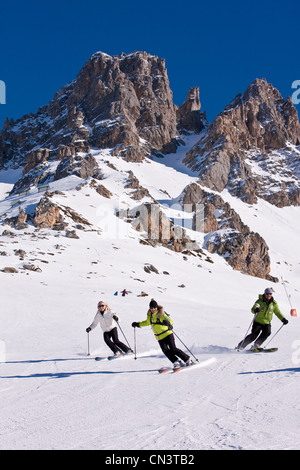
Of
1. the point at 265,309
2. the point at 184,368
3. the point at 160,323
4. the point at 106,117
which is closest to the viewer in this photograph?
Answer: the point at 184,368

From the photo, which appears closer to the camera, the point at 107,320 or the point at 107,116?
the point at 107,320

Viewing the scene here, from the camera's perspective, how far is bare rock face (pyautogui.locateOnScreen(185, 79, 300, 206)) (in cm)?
11912

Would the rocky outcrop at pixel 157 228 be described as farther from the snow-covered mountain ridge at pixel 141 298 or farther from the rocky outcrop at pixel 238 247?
the rocky outcrop at pixel 238 247

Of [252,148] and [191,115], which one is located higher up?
[191,115]

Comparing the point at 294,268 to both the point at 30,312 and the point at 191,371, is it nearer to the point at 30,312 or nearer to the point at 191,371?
the point at 30,312

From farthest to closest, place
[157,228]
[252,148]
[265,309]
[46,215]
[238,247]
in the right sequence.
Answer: [252,148], [238,247], [157,228], [46,215], [265,309]

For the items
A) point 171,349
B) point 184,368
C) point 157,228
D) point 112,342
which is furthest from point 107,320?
point 157,228

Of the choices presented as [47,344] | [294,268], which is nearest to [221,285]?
[47,344]

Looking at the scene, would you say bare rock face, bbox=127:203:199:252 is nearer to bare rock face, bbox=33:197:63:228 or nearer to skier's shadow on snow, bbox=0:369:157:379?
bare rock face, bbox=33:197:63:228

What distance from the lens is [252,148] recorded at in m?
143

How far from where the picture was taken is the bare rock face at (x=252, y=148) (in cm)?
11912

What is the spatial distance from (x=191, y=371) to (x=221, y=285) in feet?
97.8

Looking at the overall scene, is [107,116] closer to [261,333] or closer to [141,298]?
[141,298]

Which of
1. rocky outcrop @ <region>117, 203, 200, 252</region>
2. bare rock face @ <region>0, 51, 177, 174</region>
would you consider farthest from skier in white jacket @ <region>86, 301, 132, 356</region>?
bare rock face @ <region>0, 51, 177, 174</region>
